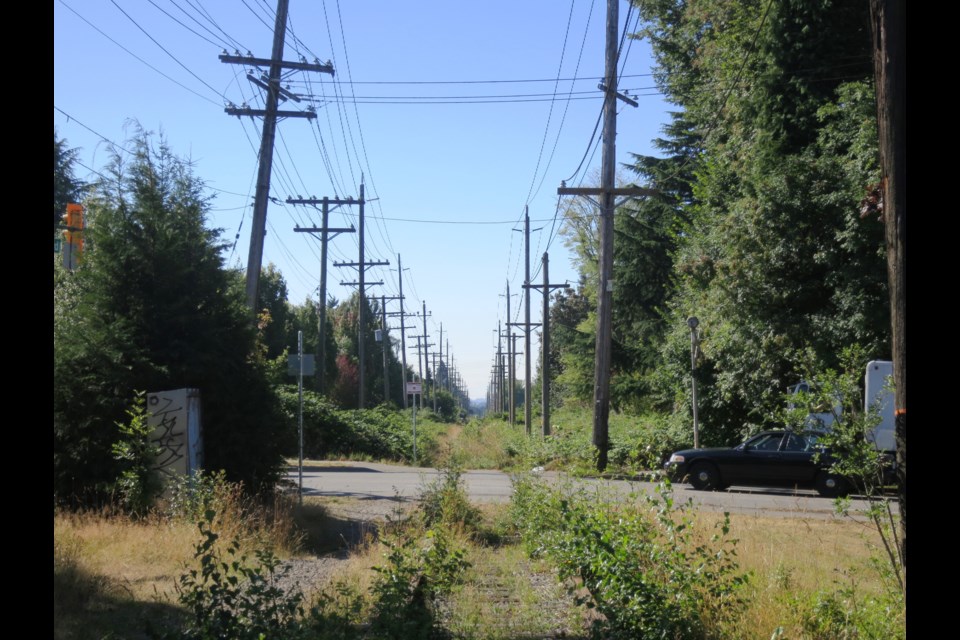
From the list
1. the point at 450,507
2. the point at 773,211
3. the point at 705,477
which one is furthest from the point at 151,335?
the point at 773,211

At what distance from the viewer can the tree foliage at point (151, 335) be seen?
1262cm

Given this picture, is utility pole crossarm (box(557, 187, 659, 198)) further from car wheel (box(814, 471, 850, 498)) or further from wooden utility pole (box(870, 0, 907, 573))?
wooden utility pole (box(870, 0, 907, 573))

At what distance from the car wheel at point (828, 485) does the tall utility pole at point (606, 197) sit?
5.19m

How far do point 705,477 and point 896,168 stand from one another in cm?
1663

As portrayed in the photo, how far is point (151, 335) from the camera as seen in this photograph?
535 inches

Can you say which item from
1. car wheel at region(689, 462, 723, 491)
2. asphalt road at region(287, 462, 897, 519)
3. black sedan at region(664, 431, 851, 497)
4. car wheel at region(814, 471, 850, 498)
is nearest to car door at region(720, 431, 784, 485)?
black sedan at region(664, 431, 851, 497)

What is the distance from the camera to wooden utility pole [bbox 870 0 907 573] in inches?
208

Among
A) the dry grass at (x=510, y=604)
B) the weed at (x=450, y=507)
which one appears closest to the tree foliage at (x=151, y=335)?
the weed at (x=450, y=507)

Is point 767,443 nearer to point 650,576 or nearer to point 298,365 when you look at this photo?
point 298,365
